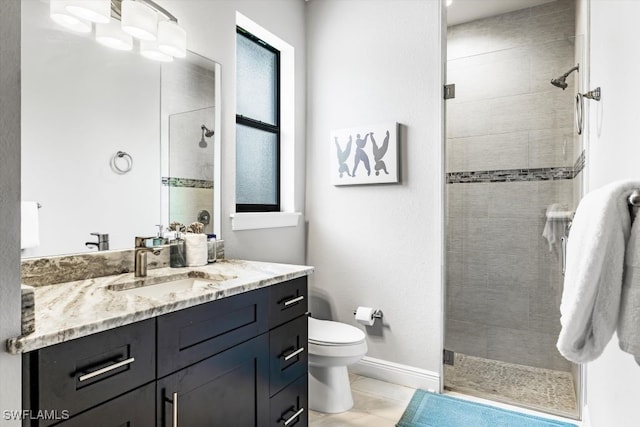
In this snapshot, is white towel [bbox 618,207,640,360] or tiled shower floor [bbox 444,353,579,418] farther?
tiled shower floor [bbox 444,353,579,418]

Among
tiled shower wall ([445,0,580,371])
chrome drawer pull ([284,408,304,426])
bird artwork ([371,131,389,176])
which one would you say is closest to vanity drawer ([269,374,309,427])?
chrome drawer pull ([284,408,304,426])

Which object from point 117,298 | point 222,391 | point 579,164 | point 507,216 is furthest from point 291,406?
point 579,164

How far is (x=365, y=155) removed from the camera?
101 inches

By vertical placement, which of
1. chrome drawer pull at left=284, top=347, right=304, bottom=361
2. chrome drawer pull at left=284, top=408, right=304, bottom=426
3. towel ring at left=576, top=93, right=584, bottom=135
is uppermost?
towel ring at left=576, top=93, right=584, bottom=135

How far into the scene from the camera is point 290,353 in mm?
1678

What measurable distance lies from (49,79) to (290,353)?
1.45 metres

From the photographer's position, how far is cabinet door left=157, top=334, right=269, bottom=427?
3.71 feet

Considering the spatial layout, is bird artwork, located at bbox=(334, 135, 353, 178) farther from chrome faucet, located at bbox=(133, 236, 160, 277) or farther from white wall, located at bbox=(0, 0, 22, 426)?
white wall, located at bbox=(0, 0, 22, 426)

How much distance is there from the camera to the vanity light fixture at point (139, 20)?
1.61 metres

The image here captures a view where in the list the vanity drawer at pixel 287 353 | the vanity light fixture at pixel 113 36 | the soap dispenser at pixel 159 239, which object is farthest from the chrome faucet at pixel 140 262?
the vanity light fixture at pixel 113 36

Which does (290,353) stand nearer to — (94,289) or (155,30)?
(94,289)

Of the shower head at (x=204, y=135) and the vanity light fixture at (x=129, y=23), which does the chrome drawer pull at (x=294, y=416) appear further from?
the vanity light fixture at (x=129, y=23)

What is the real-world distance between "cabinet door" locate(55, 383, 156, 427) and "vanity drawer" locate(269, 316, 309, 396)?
55 centimetres

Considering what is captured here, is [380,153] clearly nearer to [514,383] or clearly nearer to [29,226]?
[514,383]
